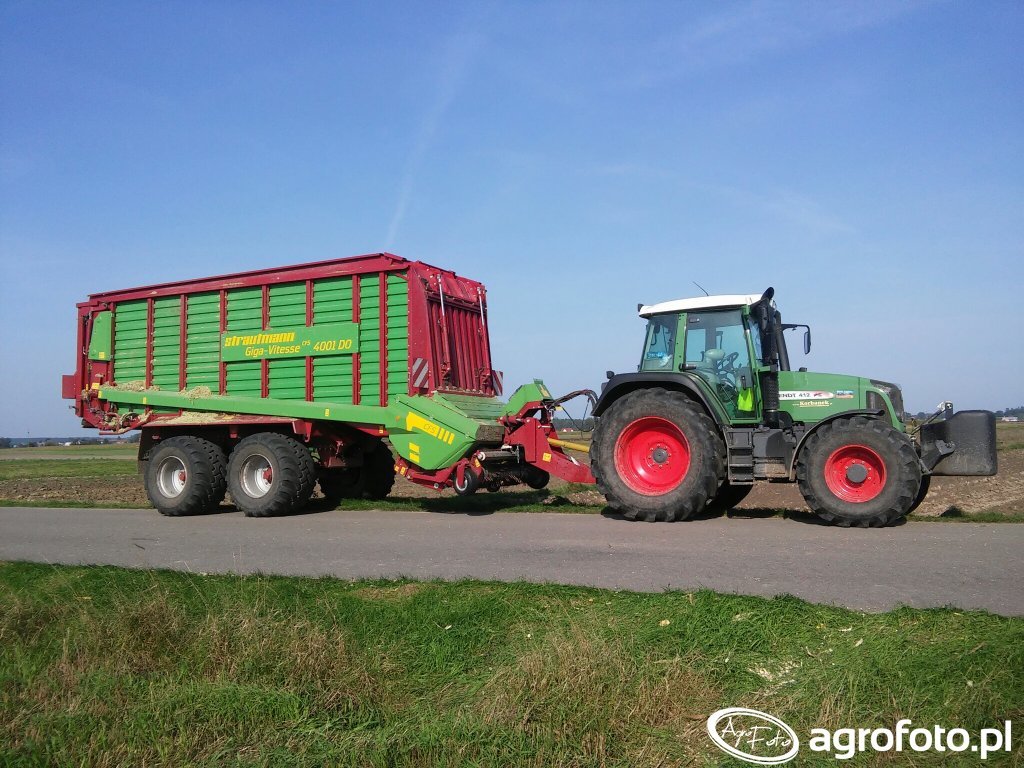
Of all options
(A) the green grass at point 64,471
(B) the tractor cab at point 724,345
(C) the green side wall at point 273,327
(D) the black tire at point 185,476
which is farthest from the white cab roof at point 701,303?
(A) the green grass at point 64,471

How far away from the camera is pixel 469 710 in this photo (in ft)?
13.0

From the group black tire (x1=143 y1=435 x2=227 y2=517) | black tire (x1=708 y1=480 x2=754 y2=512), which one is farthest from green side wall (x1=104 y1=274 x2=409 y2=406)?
black tire (x1=708 y1=480 x2=754 y2=512)

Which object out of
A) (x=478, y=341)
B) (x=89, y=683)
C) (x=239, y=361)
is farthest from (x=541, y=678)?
(x=239, y=361)

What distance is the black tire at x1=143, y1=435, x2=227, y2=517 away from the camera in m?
13.2

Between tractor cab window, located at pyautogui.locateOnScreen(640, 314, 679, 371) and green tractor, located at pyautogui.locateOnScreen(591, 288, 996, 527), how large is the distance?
1 centimetres

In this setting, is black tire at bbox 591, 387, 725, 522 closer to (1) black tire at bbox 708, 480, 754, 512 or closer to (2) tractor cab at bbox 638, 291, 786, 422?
(2) tractor cab at bbox 638, 291, 786, 422

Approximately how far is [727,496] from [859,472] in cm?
261

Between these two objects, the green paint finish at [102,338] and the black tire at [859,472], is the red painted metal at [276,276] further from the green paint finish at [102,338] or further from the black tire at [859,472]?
the black tire at [859,472]

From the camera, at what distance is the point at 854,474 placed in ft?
30.9

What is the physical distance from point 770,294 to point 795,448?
2.03m

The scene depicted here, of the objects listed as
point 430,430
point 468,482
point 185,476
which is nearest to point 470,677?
point 468,482

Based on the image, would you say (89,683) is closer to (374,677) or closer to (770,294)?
(374,677)

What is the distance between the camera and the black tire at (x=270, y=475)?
491 inches

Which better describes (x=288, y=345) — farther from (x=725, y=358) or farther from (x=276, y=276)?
(x=725, y=358)
